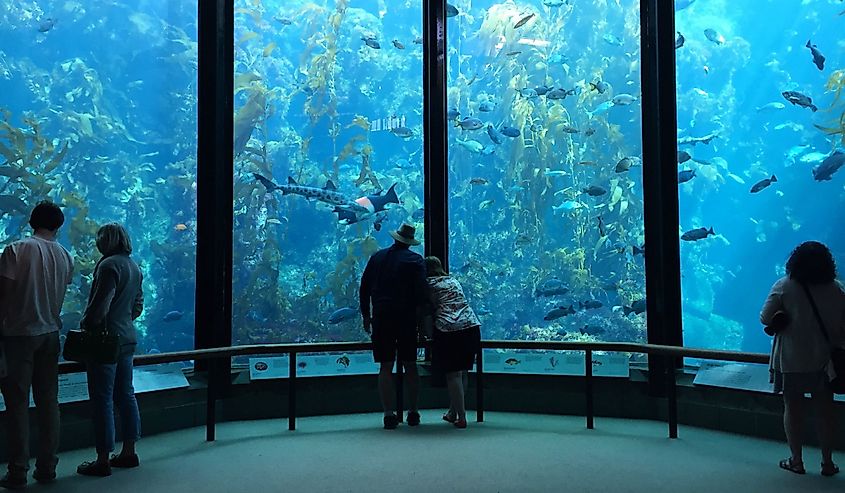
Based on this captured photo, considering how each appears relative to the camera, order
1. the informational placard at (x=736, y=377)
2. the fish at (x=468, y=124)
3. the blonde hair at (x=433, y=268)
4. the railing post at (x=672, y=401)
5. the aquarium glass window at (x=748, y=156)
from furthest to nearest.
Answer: the aquarium glass window at (x=748, y=156) → the fish at (x=468, y=124) → the blonde hair at (x=433, y=268) → the informational placard at (x=736, y=377) → the railing post at (x=672, y=401)

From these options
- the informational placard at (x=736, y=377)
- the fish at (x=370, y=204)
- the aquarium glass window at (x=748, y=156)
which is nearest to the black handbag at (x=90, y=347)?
the fish at (x=370, y=204)

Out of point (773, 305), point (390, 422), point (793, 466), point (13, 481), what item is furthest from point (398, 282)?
point (793, 466)

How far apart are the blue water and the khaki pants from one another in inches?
166

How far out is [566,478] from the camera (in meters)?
3.36

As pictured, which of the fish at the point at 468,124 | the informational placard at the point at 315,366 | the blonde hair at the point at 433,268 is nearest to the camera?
the blonde hair at the point at 433,268

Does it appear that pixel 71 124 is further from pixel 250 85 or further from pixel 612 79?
pixel 612 79

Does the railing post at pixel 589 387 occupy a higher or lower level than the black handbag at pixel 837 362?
lower

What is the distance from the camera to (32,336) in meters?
3.17

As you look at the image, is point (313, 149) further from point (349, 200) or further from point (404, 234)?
point (404, 234)

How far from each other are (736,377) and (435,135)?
3.47m

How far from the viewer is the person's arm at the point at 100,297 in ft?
11.0

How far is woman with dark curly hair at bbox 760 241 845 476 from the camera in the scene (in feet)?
11.1

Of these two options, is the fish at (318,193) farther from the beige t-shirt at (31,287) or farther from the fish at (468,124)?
the beige t-shirt at (31,287)

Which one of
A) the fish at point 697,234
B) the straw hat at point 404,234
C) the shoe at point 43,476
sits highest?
the fish at point 697,234
